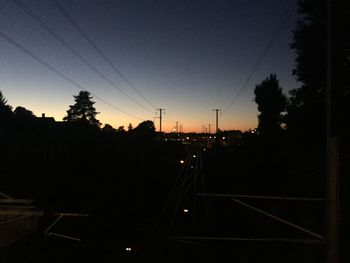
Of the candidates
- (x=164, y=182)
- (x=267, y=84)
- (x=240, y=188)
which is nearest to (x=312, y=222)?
(x=240, y=188)

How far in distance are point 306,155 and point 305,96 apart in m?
3.69

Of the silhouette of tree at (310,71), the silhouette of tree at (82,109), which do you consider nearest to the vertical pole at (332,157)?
the silhouette of tree at (310,71)

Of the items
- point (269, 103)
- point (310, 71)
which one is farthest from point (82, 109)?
point (310, 71)

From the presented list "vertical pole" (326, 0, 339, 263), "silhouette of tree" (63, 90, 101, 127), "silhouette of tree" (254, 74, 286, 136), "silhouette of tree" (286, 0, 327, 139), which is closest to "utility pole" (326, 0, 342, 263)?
"vertical pole" (326, 0, 339, 263)

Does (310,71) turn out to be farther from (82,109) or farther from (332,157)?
(82,109)

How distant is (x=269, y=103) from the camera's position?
52.4m

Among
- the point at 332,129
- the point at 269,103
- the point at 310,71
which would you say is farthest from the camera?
the point at 269,103

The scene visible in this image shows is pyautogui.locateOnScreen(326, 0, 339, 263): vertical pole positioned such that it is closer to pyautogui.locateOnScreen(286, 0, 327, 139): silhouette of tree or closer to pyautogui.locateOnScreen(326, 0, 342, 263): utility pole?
pyautogui.locateOnScreen(326, 0, 342, 263): utility pole

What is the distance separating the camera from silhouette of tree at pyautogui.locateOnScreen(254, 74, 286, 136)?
A: 5166 centimetres

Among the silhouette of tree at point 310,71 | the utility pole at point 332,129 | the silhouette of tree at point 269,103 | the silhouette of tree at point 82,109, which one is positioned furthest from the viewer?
the silhouette of tree at point 82,109

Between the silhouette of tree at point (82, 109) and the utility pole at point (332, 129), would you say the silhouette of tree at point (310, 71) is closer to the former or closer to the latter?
the utility pole at point (332, 129)

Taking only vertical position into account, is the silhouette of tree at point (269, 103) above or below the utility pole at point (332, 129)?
above

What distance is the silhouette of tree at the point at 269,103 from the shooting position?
169 ft

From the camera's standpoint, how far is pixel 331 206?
594 cm
